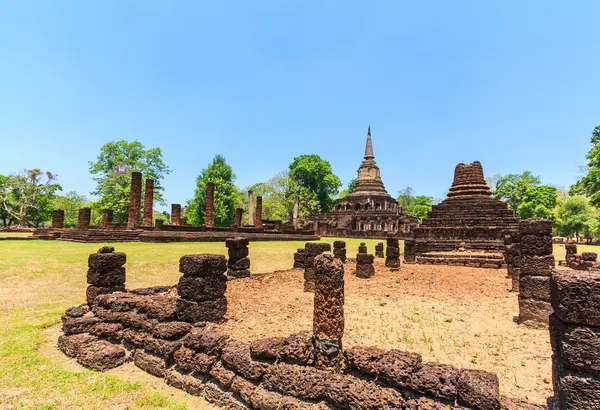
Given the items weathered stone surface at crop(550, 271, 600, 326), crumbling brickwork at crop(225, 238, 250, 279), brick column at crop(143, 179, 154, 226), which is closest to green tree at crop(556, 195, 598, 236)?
crumbling brickwork at crop(225, 238, 250, 279)

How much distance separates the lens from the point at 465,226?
24062 mm

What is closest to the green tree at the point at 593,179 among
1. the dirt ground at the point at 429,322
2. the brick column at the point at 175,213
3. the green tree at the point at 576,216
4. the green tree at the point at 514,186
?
the green tree at the point at 576,216

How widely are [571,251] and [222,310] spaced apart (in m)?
19.3

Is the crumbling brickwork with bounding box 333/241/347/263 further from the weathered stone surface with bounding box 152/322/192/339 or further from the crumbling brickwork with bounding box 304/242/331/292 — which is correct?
the weathered stone surface with bounding box 152/322/192/339

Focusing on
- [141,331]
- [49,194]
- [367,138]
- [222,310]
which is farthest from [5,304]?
[367,138]

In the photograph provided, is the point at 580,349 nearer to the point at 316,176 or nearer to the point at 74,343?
the point at 74,343

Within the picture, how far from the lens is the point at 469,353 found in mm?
5512

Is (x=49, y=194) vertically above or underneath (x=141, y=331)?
above

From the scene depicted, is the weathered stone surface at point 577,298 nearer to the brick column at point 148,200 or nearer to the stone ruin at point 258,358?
the stone ruin at point 258,358

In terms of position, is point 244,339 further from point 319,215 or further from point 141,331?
point 319,215

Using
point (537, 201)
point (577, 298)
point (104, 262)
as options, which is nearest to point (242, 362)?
point (577, 298)

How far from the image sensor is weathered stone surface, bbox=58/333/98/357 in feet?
19.2

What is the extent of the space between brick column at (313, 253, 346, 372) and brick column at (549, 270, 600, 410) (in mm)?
2194

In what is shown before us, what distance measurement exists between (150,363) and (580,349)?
5.61 meters
